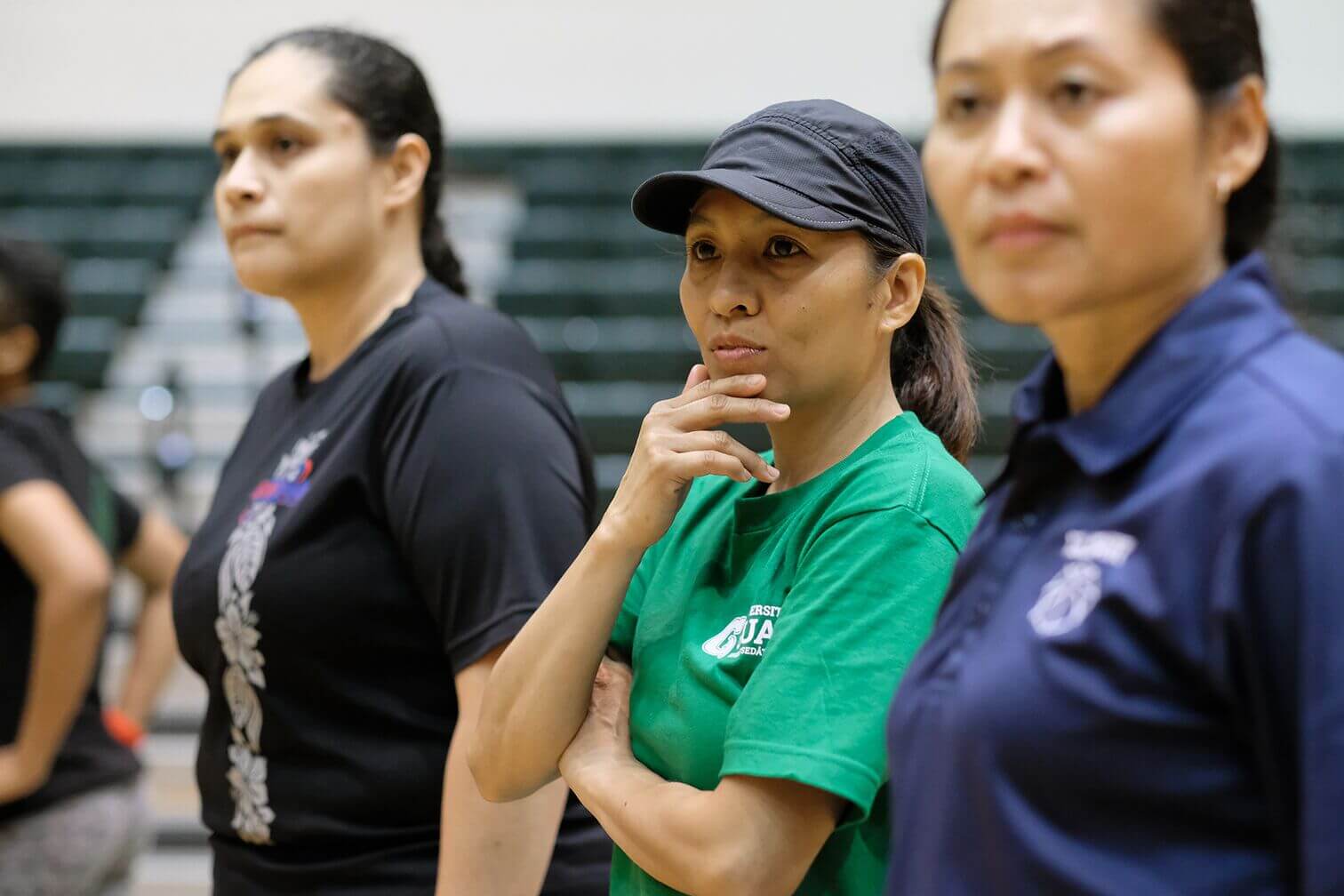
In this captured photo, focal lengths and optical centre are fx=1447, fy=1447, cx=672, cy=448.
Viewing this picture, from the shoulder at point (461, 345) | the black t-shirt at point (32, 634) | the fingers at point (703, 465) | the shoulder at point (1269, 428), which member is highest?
the shoulder at point (1269, 428)

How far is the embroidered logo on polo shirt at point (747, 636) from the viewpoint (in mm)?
1185

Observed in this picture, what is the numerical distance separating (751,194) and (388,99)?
84cm

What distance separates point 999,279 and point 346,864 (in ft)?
3.46

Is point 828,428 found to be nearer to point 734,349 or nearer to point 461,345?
point 734,349

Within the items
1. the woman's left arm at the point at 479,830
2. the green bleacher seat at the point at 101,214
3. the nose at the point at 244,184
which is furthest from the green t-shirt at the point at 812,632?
the green bleacher seat at the point at 101,214

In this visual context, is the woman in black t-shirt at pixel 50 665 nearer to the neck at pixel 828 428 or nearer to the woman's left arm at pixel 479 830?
the woman's left arm at pixel 479 830

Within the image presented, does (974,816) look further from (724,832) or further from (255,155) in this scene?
(255,155)

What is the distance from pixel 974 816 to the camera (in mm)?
823

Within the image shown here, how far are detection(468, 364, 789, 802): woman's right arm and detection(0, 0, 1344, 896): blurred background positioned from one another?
4996 mm

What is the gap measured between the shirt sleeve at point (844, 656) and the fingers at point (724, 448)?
0.11 meters

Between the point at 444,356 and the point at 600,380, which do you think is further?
the point at 600,380

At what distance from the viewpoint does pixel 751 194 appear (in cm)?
119

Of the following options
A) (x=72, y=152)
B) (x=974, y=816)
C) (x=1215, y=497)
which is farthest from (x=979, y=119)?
(x=72, y=152)

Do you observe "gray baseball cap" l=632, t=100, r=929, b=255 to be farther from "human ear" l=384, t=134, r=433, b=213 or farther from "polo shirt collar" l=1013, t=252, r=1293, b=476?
"human ear" l=384, t=134, r=433, b=213
